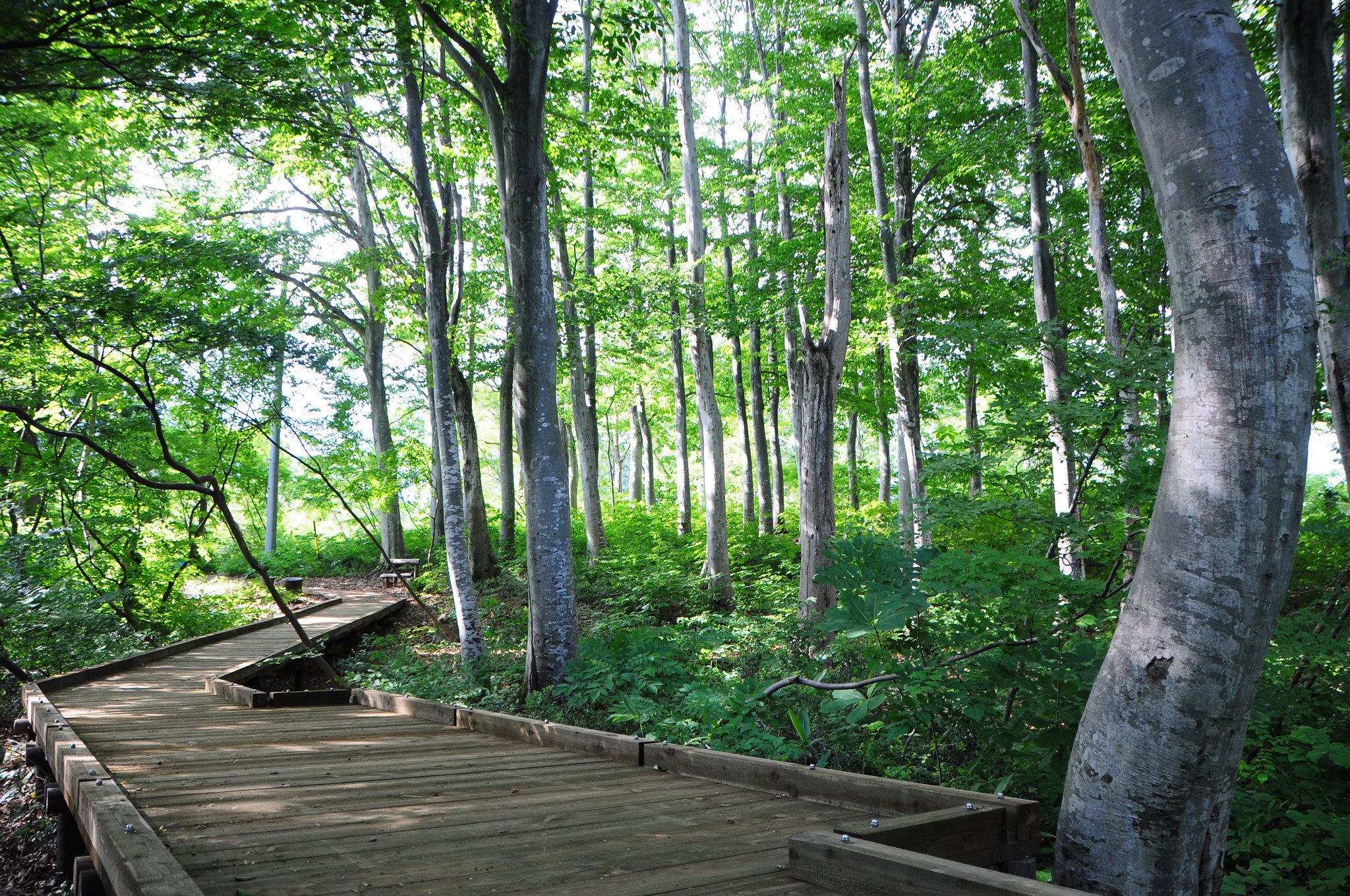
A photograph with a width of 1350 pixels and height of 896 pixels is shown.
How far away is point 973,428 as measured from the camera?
44.9ft

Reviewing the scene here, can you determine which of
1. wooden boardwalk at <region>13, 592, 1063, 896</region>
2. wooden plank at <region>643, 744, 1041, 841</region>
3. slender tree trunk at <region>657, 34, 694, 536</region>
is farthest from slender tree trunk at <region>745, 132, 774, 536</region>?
wooden plank at <region>643, 744, 1041, 841</region>

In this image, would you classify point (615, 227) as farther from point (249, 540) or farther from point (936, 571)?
point (249, 540)

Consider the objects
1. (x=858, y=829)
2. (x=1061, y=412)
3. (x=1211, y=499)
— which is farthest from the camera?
(x=1061, y=412)

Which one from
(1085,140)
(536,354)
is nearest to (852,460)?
(1085,140)

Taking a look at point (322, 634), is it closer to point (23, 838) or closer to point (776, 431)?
point (23, 838)

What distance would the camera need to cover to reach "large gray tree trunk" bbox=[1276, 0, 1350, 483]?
16.0 ft

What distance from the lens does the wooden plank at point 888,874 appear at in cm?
197

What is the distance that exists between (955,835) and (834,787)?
82 centimetres

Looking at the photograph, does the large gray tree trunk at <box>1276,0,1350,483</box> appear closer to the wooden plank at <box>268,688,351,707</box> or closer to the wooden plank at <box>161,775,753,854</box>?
the wooden plank at <box>161,775,753,854</box>

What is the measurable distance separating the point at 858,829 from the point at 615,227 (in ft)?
56.7

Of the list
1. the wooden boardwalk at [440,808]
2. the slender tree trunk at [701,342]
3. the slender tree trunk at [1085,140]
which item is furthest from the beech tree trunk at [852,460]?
the wooden boardwalk at [440,808]

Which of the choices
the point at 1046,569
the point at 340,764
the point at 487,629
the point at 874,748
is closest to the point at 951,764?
the point at 874,748

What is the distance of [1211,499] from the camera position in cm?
236

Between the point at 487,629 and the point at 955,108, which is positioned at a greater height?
the point at 955,108
